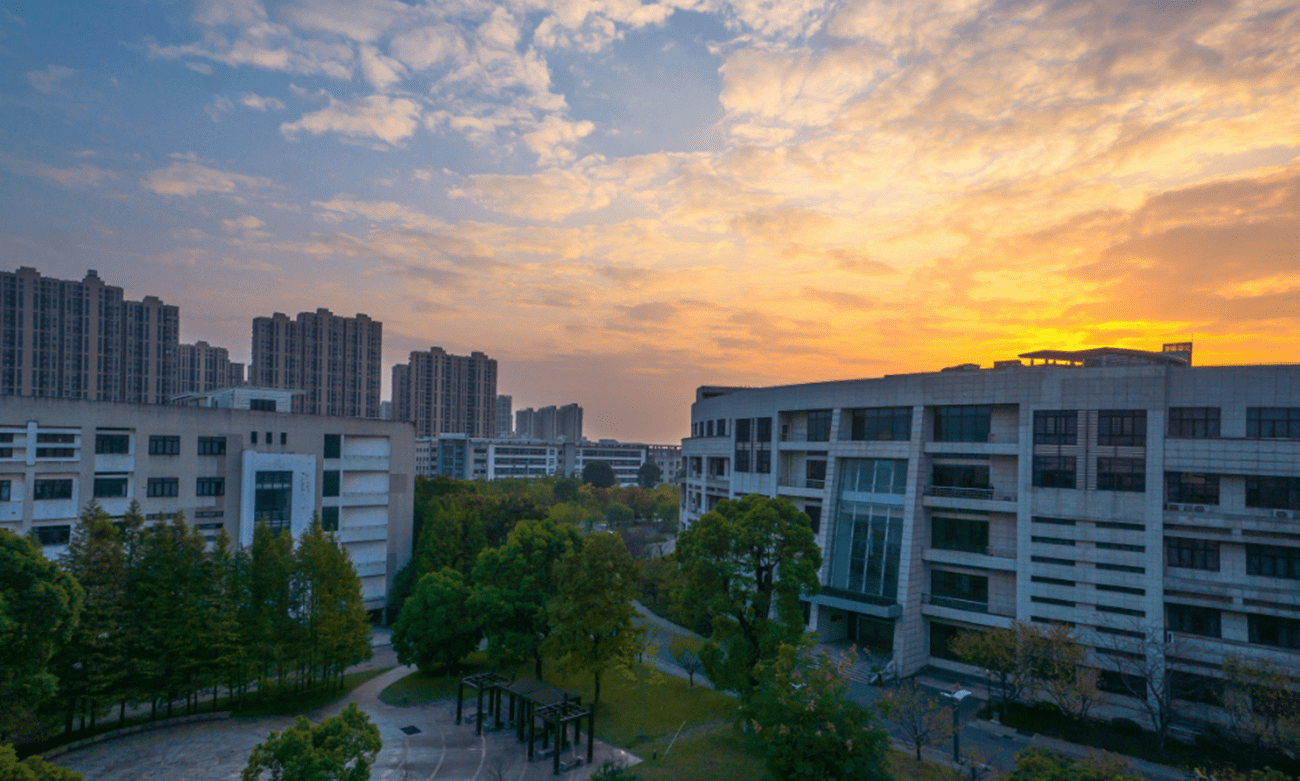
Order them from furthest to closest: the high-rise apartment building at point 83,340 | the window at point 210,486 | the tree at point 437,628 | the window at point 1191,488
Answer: the high-rise apartment building at point 83,340, the window at point 210,486, the tree at point 437,628, the window at point 1191,488

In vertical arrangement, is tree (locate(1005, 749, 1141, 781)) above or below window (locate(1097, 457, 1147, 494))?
below

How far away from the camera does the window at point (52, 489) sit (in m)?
40.6

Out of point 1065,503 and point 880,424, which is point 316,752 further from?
point 880,424

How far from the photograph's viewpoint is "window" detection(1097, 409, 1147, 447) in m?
36.5

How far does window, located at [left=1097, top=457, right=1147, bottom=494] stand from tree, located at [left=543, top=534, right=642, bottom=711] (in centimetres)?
2724

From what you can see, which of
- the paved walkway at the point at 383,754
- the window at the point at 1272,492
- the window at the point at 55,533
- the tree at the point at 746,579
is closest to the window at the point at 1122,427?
the window at the point at 1272,492

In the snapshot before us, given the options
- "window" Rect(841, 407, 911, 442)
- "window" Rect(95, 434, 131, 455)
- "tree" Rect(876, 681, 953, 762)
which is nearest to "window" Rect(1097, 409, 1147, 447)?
"window" Rect(841, 407, 911, 442)

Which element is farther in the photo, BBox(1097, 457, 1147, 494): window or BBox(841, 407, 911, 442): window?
BBox(841, 407, 911, 442): window

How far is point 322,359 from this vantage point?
5330 inches

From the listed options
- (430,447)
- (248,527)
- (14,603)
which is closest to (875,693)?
(14,603)

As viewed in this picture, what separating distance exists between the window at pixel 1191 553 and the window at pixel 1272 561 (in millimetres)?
1320

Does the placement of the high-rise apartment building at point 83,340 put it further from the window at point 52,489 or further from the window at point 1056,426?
the window at point 1056,426

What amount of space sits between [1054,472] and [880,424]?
11.7 metres

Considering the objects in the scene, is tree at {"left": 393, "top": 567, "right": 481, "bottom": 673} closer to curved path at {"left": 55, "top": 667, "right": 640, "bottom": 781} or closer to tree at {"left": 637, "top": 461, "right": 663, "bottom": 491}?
curved path at {"left": 55, "top": 667, "right": 640, "bottom": 781}
